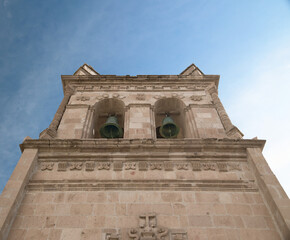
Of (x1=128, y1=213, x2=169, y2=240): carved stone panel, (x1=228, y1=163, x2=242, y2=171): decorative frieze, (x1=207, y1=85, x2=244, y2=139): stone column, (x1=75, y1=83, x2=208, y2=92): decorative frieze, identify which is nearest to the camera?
(x1=128, y1=213, x2=169, y2=240): carved stone panel

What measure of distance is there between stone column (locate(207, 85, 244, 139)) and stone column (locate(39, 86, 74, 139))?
5712mm

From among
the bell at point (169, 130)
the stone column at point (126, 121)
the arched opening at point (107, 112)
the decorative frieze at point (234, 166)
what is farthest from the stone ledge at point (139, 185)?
the arched opening at point (107, 112)

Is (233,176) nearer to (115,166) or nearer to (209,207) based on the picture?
(209,207)

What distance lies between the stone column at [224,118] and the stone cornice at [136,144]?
93 centimetres

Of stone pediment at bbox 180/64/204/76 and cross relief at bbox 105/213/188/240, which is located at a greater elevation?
stone pediment at bbox 180/64/204/76

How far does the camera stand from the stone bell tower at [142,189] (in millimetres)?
6438

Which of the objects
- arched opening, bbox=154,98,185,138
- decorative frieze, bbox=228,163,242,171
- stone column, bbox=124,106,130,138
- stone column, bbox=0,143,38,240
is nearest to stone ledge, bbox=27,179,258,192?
stone column, bbox=0,143,38,240

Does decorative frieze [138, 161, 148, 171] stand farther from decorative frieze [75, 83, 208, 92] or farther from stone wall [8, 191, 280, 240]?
decorative frieze [75, 83, 208, 92]

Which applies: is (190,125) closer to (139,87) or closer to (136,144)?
(136,144)

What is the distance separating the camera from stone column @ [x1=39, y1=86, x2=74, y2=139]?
9.29 m

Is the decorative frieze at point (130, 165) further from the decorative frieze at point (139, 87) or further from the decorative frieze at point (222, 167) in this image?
the decorative frieze at point (139, 87)

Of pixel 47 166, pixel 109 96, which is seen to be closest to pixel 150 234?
→ pixel 47 166

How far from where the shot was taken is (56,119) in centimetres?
1052

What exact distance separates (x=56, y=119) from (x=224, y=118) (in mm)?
5949
